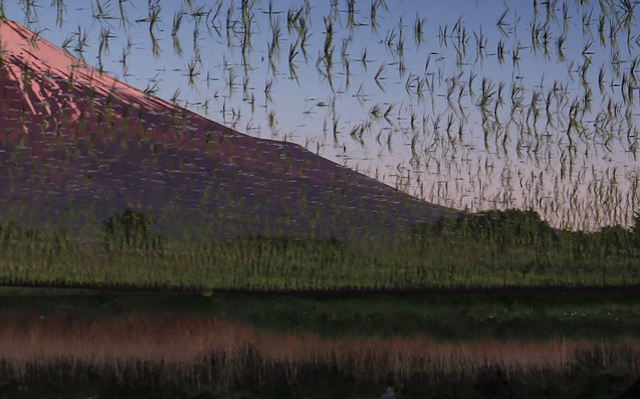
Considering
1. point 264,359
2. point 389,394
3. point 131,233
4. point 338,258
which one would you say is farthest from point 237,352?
point 131,233

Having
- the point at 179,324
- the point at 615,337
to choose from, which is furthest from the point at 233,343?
the point at 615,337

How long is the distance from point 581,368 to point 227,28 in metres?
7.30

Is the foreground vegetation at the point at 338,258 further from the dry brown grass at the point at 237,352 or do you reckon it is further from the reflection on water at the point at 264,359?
the dry brown grass at the point at 237,352

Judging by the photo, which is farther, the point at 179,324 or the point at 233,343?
the point at 179,324

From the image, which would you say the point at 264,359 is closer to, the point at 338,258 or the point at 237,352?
the point at 237,352

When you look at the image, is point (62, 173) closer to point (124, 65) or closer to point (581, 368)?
point (124, 65)

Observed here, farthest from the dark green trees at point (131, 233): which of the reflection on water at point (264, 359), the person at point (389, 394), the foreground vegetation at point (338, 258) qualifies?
the person at point (389, 394)

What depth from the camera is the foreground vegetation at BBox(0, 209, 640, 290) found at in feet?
56.0

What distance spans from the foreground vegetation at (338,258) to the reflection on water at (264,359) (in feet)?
6.00

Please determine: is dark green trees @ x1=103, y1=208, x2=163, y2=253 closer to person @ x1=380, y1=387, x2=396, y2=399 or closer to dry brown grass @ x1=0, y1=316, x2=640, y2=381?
dry brown grass @ x1=0, y1=316, x2=640, y2=381

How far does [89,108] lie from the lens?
13477 millimetres

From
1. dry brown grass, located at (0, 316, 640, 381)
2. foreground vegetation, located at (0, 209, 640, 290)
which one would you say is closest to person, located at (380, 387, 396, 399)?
dry brown grass, located at (0, 316, 640, 381)

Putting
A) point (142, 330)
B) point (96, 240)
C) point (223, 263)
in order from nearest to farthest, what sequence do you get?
point (142, 330) < point (223, 263) < point (96, 240)

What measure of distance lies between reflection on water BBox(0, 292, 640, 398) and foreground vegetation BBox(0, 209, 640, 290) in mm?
1830
